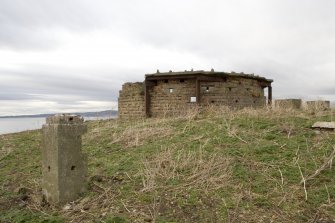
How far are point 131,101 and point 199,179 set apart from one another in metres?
11.6

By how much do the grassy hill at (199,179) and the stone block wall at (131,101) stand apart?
25.5ft

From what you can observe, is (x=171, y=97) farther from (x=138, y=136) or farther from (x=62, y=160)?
(x=62, y=160)

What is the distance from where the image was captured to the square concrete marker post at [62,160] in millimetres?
4758

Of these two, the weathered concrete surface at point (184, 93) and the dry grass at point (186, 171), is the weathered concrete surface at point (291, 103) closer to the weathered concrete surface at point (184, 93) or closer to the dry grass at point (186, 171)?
the weathered concrete surface at point (184, 93)

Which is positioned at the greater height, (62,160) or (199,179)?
(62,160)

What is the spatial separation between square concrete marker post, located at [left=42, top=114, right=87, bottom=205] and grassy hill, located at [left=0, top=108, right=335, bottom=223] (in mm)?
205

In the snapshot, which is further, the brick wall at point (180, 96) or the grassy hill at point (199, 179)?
the brick wall at point (180, 96)

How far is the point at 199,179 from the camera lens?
5246mm

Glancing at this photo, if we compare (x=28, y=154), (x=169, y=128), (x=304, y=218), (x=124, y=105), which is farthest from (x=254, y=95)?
(x=304, y=218)

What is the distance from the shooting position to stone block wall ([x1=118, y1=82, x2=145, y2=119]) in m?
16.1

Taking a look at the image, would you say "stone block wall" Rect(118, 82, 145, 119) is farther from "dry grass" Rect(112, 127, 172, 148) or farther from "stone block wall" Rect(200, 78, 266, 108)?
"dry grass" Rect(112, 127, 172, 148)

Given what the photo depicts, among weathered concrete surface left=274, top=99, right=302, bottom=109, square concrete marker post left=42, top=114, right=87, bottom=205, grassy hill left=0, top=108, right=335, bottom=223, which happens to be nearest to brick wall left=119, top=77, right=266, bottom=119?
weathered concrete surface left=274, top=99, right=302, bottom=109

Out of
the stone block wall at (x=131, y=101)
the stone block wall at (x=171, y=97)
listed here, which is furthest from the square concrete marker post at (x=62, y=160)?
the stone block wall at (x=131, y=101)

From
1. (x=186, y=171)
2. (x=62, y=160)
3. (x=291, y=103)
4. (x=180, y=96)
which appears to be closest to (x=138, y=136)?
(x=186, y=171)
